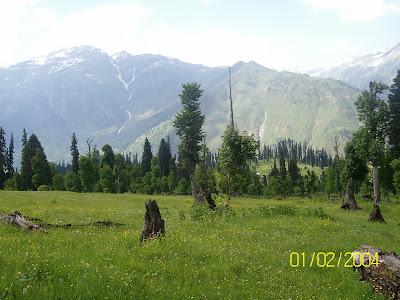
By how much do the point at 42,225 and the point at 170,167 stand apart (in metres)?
94.8

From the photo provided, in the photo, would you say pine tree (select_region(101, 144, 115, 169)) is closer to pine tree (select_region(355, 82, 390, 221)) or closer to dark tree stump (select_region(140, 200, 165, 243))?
pine tree (select_region(355, 82, 390, 221))

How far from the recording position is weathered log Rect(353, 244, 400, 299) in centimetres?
816

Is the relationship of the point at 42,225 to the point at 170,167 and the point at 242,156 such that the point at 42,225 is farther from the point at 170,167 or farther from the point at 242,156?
the point at 170,167

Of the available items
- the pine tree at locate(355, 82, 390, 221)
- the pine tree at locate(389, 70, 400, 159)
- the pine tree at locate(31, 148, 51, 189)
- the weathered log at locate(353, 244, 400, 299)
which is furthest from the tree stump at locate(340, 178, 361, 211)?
the pine tree at locate(31, 148, 51, 189)

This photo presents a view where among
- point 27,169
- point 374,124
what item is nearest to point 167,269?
point 374,124

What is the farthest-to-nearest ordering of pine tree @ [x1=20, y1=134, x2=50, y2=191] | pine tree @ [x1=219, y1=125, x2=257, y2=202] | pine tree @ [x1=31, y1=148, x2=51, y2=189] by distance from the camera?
pine tree @ [x1=20, y1=134, x2=50, y2=191]
pine tree @ [x1=31, y1=148, x2=51, y2=189]
pine tree @ [x1=219, y1=125, x2=257, y2=202]

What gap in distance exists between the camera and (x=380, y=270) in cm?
884

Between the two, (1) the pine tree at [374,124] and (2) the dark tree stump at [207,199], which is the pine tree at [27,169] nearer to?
(2) the dark tree stump at [207,199]

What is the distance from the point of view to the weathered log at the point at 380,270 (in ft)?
26.8

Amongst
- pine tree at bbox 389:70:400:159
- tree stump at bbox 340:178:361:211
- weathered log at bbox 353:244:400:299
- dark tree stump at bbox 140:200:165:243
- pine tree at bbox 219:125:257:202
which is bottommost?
tree stump at bbox 340:178:361:211

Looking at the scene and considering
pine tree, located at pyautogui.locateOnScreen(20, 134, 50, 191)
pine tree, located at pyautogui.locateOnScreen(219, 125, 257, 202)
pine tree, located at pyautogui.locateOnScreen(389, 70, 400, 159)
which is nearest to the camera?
pine tree, located at pyautogui.locateOnScreen(219, 125, 257, 202)

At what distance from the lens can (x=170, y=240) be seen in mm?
11711

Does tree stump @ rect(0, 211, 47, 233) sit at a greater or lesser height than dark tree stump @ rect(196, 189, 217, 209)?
greater

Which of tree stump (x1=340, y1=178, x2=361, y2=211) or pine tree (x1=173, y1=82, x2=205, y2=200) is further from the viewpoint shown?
pine tree (x1=173, y1=82, x2=205, y2=200)
